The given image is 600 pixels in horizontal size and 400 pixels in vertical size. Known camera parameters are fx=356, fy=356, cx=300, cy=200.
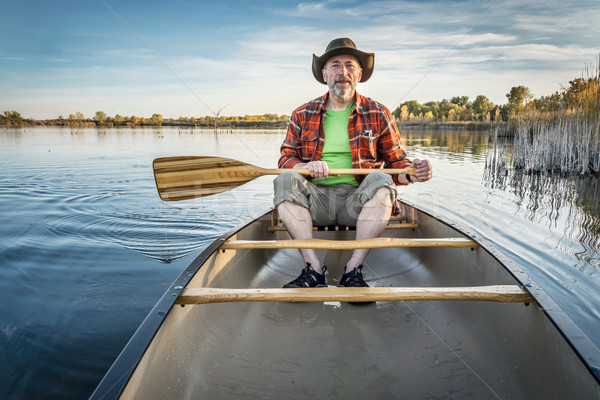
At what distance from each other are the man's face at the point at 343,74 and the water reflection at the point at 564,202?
308 centimetres

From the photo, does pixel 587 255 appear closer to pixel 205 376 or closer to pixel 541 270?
pixel 541 270

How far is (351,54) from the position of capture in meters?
2.85

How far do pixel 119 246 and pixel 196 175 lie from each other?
82.8 inches

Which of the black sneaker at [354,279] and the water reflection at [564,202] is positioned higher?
the black sneaker at [354,279]

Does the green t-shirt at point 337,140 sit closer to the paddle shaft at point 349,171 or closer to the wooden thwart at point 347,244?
the paddle shaft at point 349,171

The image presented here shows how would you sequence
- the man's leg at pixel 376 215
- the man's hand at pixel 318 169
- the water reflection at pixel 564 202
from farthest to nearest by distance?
the water reflection at pixel 564 202 → the man's hand at pixel 318 169 → the man's leg at pixel 376 215

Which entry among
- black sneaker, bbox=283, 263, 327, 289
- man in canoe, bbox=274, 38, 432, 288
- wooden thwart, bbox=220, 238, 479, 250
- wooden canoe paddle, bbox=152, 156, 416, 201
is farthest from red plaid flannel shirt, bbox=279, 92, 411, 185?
black sneaker, bbox=283, 263, 327, 289

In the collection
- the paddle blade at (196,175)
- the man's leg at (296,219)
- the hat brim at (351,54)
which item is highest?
the hat brim at (351,54)

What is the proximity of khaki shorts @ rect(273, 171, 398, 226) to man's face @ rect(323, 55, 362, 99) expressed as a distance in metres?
0.76

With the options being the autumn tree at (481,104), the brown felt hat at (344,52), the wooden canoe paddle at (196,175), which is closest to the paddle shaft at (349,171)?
the wooden canoe paddle at (196,175)

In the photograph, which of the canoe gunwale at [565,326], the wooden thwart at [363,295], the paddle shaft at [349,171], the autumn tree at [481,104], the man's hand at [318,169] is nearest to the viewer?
the canoe gunwale at [565,326]

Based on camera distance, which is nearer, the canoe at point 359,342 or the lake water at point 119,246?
the canoe at point 359,342

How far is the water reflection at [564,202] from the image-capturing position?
432cm

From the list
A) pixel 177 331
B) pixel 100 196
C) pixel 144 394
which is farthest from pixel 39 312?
pixel 100 196
